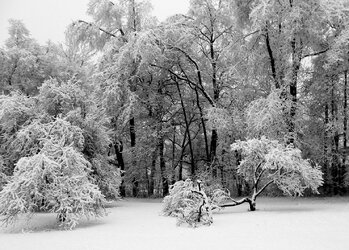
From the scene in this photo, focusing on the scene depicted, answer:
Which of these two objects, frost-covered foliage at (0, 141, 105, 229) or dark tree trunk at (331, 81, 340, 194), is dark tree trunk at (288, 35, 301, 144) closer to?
dark tree trunk at (331, 81, 340, 194)

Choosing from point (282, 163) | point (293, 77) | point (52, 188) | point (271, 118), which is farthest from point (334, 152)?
point (52, 188)

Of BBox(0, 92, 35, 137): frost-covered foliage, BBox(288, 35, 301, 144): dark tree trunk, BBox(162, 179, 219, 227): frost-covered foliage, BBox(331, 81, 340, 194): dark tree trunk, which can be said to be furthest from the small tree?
BBox(0, 92, 35, 137): frost-covered foliage

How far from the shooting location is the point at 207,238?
7.64 metres

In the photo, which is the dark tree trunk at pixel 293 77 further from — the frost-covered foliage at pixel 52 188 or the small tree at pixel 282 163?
the frost-covered foliage at pixel 52 188

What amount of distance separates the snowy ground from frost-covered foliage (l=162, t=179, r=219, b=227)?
33cm

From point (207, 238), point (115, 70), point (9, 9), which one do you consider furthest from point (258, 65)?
point (9, 9)

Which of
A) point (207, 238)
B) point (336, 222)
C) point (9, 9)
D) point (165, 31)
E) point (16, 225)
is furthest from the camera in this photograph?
point (9, 9)

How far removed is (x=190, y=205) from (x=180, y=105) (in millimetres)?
12778

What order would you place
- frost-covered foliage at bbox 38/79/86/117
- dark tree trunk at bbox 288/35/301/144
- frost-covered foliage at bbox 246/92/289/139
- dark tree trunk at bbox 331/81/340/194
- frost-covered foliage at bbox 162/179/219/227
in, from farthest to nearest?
1. dark tree trunk at bbox 331/81/340/194
2. dark tree trunk at bbox 288/35/301/144
3. frost-covered foliage at bbox 246/92/289/139
4. frost-covered foliage at bbox 38/79/86/117
5. frost-covered foliage at bbox 162/179/219/227

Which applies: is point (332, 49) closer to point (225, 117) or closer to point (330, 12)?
point (330, 12)

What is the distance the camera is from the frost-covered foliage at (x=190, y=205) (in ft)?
31.4

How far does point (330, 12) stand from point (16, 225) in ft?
41.5

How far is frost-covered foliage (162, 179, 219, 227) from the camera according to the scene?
31.4 feet

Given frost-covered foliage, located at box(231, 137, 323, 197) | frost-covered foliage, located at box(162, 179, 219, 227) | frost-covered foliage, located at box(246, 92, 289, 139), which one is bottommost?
frost-covered foliage, located at box(162, 179, 219, 227)
